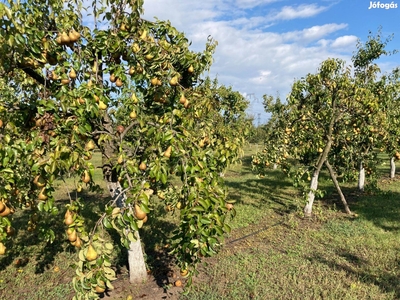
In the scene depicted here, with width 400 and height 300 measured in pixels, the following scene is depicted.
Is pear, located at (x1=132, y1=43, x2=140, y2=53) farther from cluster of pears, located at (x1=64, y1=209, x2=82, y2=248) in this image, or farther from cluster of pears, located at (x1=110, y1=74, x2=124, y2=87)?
cluster of pears, located at (x1=64, y1=209, x2=82, y2=248)

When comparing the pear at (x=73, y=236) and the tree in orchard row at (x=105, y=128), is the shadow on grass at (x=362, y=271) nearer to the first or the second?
the tree in orchard row at (x=105, y=128)

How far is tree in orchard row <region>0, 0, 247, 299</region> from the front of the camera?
2.54 m

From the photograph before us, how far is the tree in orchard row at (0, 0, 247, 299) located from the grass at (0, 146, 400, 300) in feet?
1.82

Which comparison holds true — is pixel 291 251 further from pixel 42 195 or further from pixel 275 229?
pixel 42 195

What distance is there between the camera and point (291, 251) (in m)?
6.14

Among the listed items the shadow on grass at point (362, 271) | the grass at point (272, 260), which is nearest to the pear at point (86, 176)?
the grass at point (272, 260)

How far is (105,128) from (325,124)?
6.36m

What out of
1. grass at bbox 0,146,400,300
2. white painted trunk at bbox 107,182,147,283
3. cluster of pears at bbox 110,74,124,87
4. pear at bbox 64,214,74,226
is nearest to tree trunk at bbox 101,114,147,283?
white painted trunk at bbox 107,182,147,283

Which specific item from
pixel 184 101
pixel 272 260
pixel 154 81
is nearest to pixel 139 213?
pixel 184 101

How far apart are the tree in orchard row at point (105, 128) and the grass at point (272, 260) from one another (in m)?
0.55

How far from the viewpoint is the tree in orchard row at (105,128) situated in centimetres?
254

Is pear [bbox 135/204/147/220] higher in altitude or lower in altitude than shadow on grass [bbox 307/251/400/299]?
higher

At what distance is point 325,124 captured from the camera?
27.3ft

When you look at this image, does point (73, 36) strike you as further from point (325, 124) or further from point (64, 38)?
point (325, 124)
